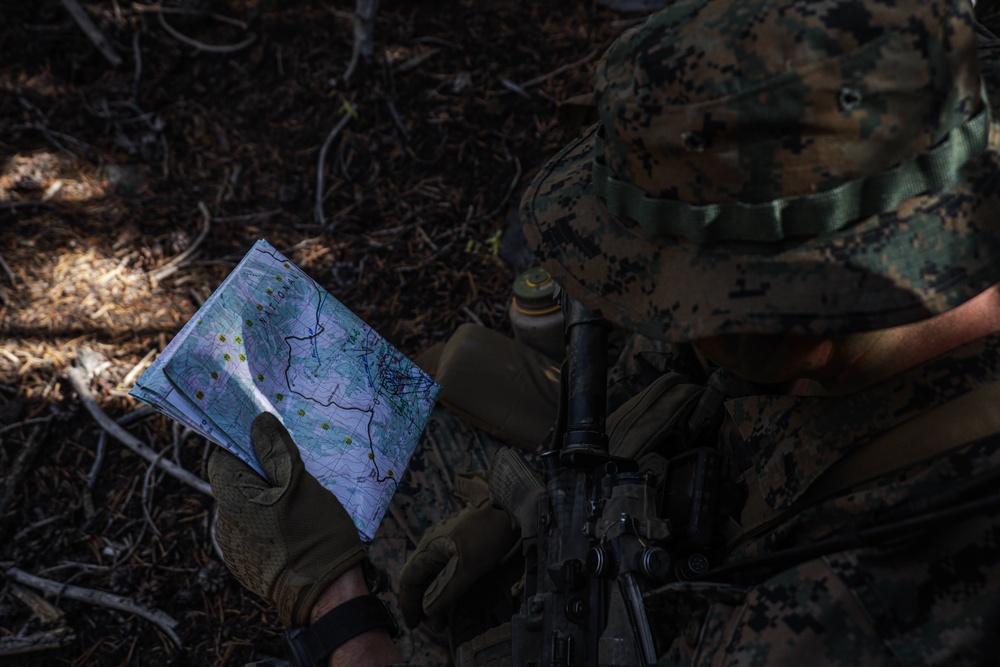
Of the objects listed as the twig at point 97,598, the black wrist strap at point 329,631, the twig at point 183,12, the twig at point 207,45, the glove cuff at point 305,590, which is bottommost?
the black wrist strap at point 329,631

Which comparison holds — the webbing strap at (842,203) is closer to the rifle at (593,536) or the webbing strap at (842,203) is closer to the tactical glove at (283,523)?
the rifle at (593,536)

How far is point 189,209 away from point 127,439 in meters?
1.23

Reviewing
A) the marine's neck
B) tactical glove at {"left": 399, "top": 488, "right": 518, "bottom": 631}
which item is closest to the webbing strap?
the marine's neck

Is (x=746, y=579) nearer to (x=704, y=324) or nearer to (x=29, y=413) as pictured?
(x=704, y=324)

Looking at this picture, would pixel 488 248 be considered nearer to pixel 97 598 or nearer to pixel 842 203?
pixel 97 598

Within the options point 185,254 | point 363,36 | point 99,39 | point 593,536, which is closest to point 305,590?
point 593,536

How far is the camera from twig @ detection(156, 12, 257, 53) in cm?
441

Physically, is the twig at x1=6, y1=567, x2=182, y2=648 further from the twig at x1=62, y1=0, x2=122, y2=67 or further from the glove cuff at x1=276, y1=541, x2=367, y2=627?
the twig at x1=62, y1=0, x2=122, y2=67

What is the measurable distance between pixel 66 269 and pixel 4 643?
1.65 m

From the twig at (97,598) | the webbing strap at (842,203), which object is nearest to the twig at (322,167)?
the twig at (97,598)

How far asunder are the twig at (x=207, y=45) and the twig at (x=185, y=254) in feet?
3.43

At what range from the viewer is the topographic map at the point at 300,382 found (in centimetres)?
200

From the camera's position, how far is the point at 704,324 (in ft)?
4.87

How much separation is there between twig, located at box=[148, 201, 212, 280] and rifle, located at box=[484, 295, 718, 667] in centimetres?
214
